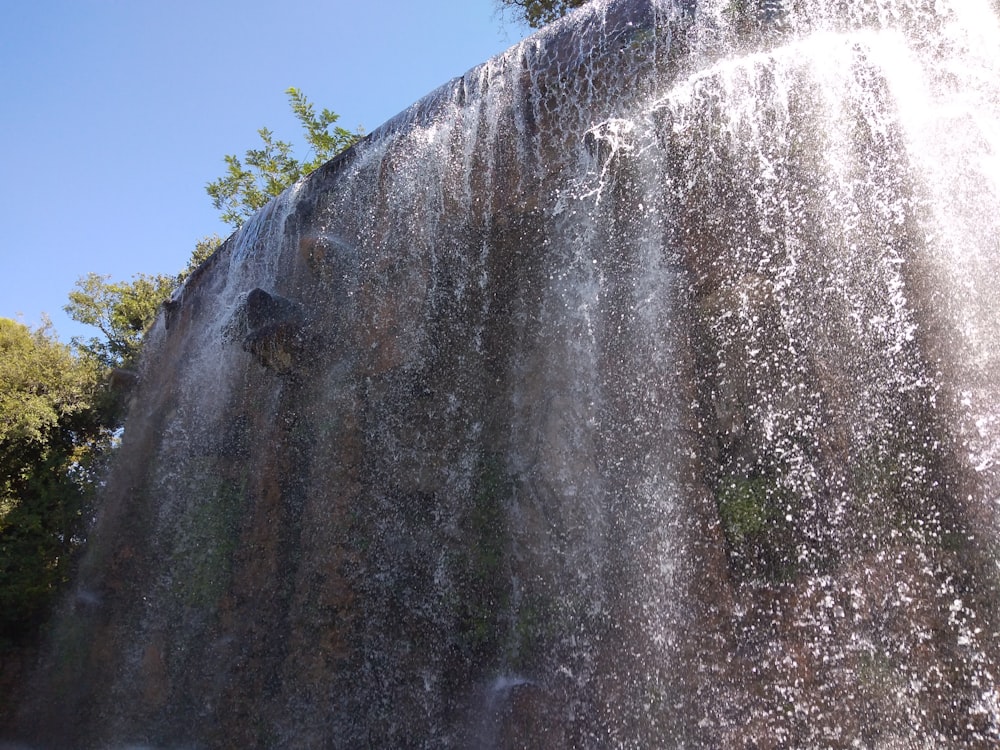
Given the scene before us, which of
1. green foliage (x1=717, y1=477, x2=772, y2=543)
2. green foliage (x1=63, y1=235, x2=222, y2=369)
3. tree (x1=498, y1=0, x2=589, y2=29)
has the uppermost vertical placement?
tree (x1=498, y1=0, x2=589, y2=29)

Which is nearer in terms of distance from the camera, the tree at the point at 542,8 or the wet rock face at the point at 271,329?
the wet rock face at the point at 271,329

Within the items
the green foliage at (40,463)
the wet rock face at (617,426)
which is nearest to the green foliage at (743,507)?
the wet rock face at (617,426)

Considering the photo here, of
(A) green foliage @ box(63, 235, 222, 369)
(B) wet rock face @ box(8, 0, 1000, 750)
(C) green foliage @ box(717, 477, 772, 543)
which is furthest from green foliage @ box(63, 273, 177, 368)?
(C) green foliage @ box(717, 477, 772, 543)

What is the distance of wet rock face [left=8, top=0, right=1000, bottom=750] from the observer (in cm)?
440

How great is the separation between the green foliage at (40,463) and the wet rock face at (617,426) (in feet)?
4.17

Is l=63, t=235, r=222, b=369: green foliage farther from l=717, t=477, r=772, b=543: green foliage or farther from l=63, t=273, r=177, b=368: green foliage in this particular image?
l=717, t=477, r=772, b=543: green foliage

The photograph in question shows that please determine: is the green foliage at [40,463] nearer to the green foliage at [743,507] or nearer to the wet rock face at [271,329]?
the wet rock face at [271,329]

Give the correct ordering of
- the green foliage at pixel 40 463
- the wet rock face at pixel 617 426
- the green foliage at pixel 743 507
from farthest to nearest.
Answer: the green foliage at pixel 40 463, the green foliage at pixel 743 507, the wet rock face at pixel 617 426

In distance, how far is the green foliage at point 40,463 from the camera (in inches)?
378

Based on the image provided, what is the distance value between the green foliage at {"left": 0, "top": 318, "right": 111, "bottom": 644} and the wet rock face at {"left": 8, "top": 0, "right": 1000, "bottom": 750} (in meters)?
1.27

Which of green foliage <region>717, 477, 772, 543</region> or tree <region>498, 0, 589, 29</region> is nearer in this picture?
green foliage <region>717, 477, 772, 543</region>

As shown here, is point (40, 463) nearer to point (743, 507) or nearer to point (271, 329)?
point (271, 329)

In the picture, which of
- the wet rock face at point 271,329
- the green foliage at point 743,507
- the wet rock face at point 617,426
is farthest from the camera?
the wet rock face at point 271,329

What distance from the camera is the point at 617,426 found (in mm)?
5719
